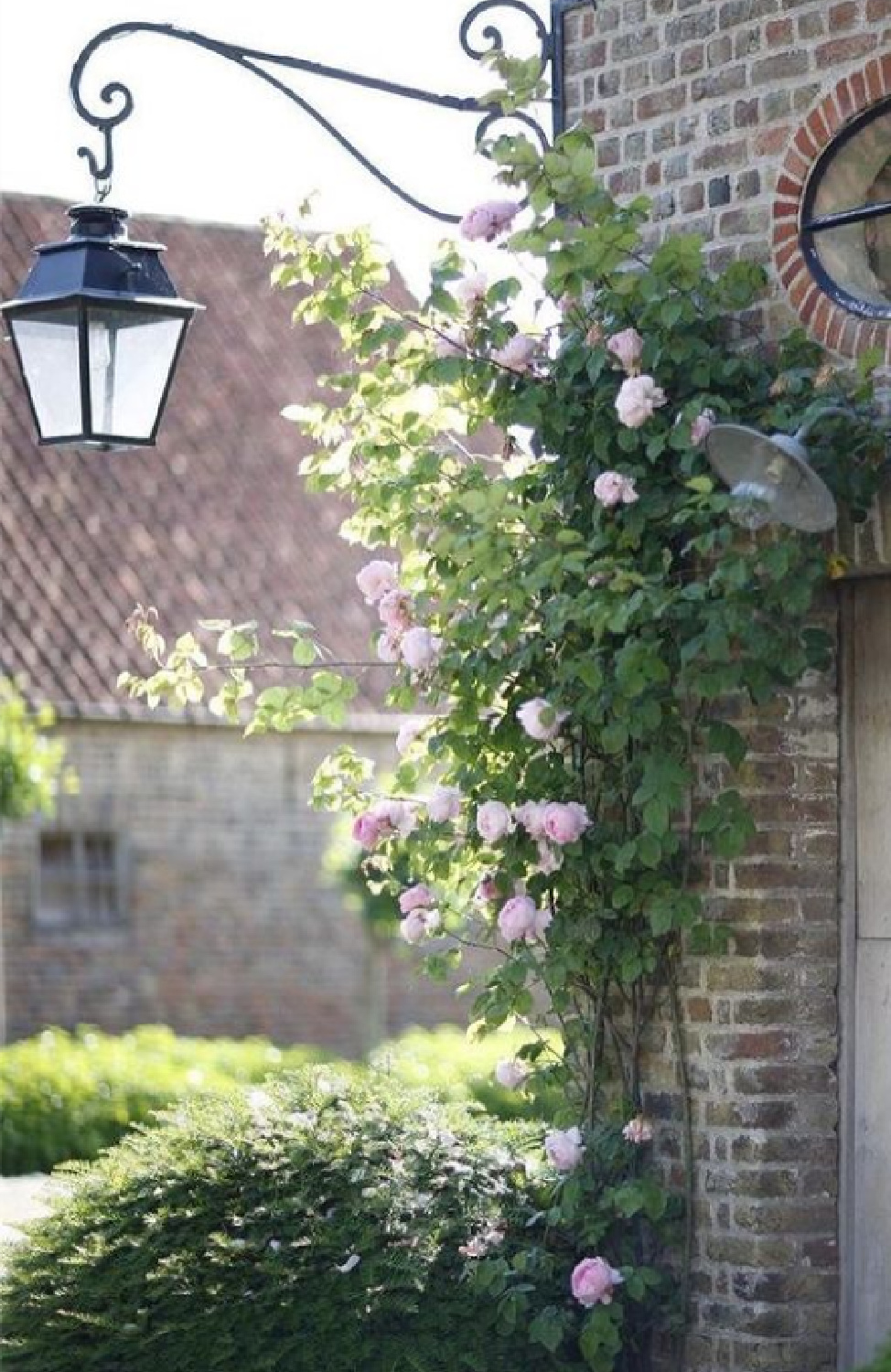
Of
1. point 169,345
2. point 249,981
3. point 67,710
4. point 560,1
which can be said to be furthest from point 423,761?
point 249,981

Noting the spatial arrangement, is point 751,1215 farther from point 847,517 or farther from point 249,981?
point 249,981

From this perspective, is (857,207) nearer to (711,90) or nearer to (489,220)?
(711,90)

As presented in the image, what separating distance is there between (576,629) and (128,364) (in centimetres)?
141

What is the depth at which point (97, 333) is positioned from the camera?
248 inches

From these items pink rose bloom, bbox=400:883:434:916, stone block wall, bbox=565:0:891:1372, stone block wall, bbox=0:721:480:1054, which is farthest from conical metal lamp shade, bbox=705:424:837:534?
stone block wall, bbox=0:721:480:1054

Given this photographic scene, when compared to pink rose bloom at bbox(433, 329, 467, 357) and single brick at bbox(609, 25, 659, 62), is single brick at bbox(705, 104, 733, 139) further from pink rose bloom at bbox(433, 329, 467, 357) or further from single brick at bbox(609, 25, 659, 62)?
pink rose bloom at bbox(433, 329, 467, 357)

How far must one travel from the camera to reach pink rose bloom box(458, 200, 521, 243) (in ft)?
20.0

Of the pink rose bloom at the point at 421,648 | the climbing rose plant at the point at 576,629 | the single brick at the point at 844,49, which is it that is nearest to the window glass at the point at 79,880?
the climbing rose plant at the point at 576,629

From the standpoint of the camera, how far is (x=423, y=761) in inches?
264

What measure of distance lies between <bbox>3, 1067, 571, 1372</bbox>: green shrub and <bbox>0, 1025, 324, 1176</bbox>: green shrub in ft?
19.1

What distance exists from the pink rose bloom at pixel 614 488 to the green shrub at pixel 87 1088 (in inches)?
267

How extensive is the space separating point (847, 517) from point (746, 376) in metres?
0.46

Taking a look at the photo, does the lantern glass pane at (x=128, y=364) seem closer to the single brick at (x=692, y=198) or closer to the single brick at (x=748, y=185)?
the single brick at (x=692, y=198)

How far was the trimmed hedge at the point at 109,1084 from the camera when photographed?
1257 centimetres
